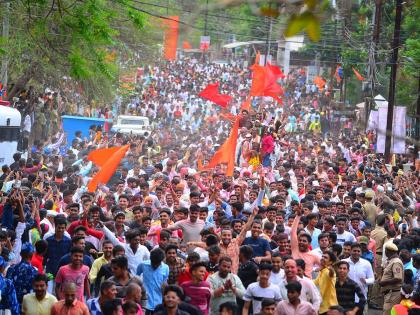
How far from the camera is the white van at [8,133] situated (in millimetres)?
21969

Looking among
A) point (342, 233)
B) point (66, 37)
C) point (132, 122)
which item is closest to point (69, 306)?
point (342, 233)

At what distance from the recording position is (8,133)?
22438mm

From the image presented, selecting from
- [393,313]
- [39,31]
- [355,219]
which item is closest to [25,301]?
[393,313]

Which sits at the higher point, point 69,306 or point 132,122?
point 132,122

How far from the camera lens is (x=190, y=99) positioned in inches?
2181

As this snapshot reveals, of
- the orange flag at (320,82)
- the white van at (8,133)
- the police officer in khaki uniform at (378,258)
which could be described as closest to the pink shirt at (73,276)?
the police officer in khaki uniform at (378,258)

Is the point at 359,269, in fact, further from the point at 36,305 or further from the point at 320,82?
the point at 320,82

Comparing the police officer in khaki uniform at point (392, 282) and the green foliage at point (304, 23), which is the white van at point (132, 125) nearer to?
the police officer in khaki uniform at point (392, 282)

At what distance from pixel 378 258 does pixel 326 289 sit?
3.90m

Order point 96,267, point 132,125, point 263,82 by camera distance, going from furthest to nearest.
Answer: point 132,125 → point 263,82 → point 96,267

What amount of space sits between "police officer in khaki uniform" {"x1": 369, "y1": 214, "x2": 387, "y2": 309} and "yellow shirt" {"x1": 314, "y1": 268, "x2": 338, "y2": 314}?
3352 mm

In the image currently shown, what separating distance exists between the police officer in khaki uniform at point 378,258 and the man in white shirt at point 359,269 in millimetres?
2313

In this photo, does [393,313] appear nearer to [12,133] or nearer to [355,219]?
[355,219]

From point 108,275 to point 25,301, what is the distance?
1.39 metres
